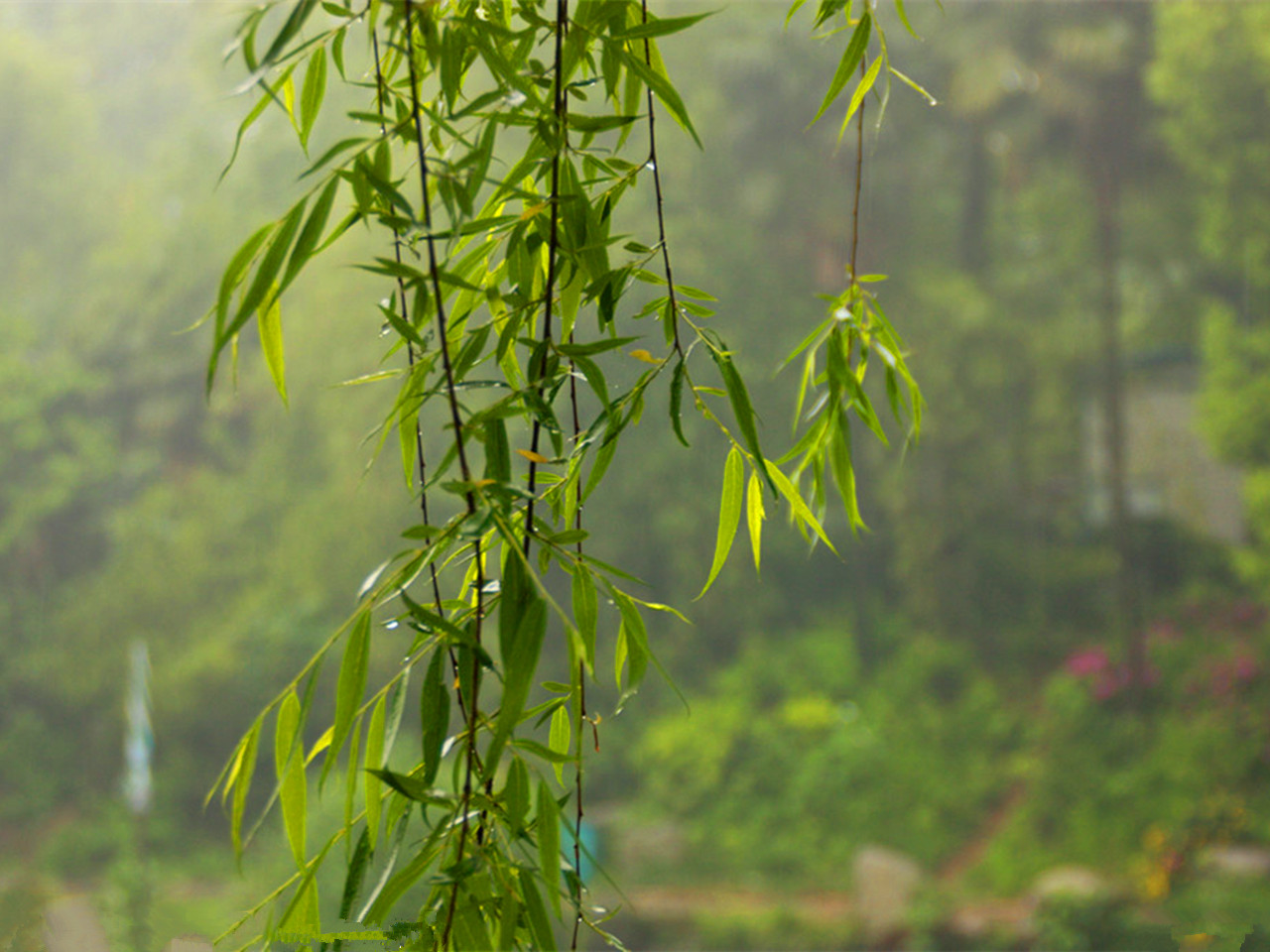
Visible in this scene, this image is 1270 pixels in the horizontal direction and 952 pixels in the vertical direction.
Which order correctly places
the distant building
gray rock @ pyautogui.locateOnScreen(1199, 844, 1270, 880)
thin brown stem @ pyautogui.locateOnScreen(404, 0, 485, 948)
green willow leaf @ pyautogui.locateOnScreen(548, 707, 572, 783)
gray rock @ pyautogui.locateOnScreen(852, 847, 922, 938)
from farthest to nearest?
the distant building → gray rock @ pyautogui.locateOnScreen(852, 847, 922, 938) → gray rock @ pyautogui.locateOnScreen(1199, 844, 1270, 880) → green willow leaf @ pyautogui.locateOnScreen(548, 707, 572, 783) → thin brown stem @ pyautogui.locateOnScreen(404, 0, 485, 948)

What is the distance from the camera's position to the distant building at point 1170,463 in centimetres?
390

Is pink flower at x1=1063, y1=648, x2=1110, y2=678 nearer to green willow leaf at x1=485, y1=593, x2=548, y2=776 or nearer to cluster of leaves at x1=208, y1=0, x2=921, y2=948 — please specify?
cluster of leaves at x1=208, y1=0, x2=921, y2=948

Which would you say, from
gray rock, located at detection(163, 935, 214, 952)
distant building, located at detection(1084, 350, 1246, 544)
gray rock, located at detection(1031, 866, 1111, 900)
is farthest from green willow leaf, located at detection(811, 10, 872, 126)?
distant building, located at detection(1084, 350, 1246, 544)

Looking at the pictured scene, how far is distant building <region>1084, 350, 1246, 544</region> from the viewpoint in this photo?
390cm

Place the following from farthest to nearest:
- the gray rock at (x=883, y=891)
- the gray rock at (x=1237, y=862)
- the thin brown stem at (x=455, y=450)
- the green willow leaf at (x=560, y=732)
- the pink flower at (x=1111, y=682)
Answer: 1. the pink flower at (x=1111, y=682)
2. the gray rock at (x=883, y=891)
3. the gray rock at (x=1237, y=862)
4. the green willow leaf at (x=560, y=732)
5. the thin brown stem at (x=455, y=450)

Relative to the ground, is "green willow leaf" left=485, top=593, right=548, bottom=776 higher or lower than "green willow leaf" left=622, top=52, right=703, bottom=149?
lower

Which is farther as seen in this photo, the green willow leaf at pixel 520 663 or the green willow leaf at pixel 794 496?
the green willow leaf at pixel 794 496

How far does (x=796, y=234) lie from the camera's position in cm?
445

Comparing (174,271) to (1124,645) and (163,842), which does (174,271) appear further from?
(1124,645)

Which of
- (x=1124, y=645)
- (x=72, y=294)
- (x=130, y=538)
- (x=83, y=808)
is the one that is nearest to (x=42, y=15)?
(x=72, y=294)

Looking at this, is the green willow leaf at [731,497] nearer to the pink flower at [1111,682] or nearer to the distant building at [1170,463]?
the pink flower at [1111,682]

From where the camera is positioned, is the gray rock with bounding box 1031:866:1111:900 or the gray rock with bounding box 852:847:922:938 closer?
the gray rock with bounding box 1031:866:1111:900

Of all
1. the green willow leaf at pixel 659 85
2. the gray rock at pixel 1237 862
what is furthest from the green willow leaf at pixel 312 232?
the gray rock at pixel 1237 862

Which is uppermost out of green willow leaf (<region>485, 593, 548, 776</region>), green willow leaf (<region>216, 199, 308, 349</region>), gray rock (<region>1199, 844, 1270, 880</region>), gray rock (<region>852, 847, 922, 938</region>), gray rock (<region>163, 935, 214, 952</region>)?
green willow leaf (<region>216, 199, 308, 349</region>)
